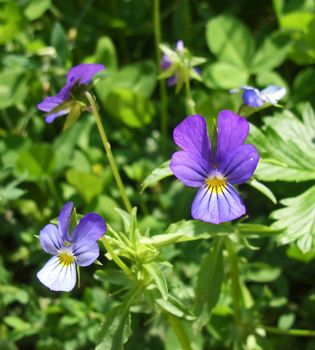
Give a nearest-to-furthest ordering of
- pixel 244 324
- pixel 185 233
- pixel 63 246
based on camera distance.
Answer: pixel 63 246 < pixel 185 233 < pixel 244 324

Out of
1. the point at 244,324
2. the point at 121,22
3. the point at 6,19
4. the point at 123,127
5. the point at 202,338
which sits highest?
the point at 6,19

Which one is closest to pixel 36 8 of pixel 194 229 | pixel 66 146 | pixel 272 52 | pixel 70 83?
pixel 66 146

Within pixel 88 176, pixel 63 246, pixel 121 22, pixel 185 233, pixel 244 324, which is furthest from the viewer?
pixel 121 22

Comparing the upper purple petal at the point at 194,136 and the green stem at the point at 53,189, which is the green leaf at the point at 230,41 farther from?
the upper purple petal at the point at 194,136

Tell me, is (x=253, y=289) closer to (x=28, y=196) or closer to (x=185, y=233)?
(x=185, y=233)

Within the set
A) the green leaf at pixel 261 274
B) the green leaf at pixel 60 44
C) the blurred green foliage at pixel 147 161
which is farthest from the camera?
the green leaf at pixel 60 44

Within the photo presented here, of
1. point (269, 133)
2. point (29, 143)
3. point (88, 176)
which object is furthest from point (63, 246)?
point (29, 143)

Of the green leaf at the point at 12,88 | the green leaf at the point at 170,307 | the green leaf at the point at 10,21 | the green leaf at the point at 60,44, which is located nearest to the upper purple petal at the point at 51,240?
the green leaf at the point at 170,307
